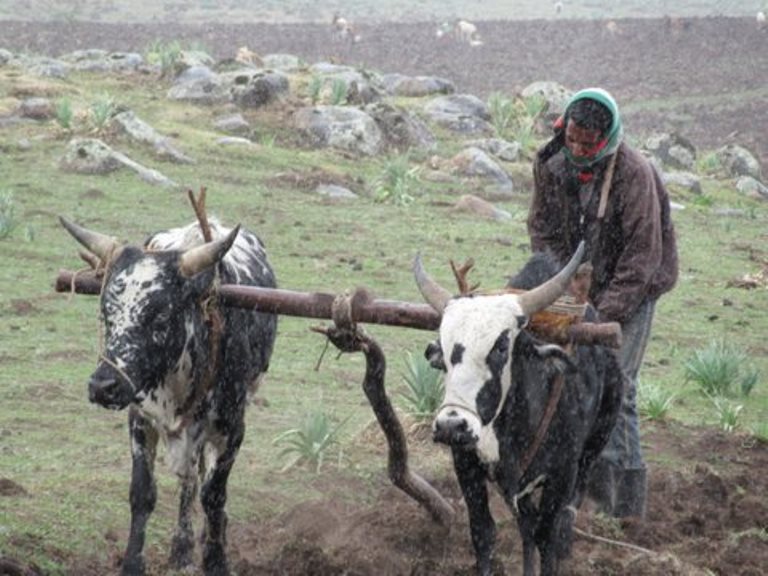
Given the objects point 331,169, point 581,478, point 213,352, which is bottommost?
point 331,169

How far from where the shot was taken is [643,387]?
10.5m

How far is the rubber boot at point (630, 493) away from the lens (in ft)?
24.5

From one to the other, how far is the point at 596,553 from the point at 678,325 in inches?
278

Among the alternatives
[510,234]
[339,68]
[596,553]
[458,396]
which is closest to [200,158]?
[510,234]

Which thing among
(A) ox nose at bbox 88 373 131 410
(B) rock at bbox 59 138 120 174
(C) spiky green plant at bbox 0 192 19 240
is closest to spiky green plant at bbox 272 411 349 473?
(A) ox nose at bbox 88 373 131 410

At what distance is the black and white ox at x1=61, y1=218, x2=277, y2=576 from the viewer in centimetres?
589

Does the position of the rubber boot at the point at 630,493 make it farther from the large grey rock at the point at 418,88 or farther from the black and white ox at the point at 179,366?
the large grey rock at the point at 418,88

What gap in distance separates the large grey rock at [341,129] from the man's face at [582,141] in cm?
1446

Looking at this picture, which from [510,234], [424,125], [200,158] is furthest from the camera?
[424,125]

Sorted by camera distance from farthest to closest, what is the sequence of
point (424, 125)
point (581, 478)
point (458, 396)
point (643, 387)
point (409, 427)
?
point (424, 125) → point (643, 387) → point (409, 427) → point (581, 478) → point (458, 396)

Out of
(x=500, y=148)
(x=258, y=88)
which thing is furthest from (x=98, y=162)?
(x=500, y=148)

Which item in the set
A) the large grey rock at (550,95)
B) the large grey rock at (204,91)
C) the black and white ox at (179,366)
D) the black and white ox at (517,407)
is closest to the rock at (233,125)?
the large grey rock at (204,91)

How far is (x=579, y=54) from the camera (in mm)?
38250

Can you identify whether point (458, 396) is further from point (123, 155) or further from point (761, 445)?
point (123, 155)
